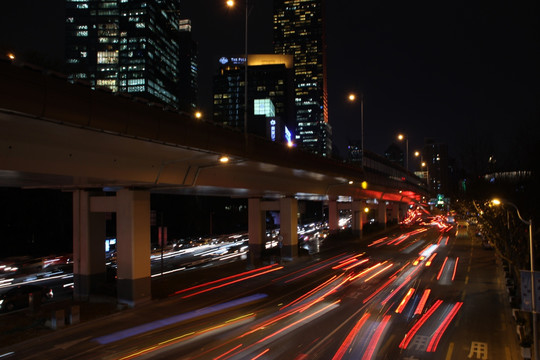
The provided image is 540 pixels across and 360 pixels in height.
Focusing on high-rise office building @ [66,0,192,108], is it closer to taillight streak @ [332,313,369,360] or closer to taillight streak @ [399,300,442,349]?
taillight streak @ [399,300,442,349]

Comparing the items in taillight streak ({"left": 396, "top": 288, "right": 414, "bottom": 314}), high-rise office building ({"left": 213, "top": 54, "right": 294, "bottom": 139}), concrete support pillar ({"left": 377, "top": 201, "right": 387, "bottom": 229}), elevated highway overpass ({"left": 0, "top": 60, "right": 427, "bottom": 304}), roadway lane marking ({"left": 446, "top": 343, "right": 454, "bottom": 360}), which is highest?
high-rise office building ({"left": 213, "top": 54, "right": 294, "bottom": 139})

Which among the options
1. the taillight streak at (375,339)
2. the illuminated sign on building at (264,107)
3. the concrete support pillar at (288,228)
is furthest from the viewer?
the illuminated sign on building at (264,107)

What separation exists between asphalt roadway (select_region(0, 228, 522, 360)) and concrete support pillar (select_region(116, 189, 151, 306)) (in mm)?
890

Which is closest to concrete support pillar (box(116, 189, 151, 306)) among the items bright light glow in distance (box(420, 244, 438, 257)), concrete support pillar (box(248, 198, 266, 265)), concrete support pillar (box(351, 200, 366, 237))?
concrete support pillar (box(248, 198, 266, 265))

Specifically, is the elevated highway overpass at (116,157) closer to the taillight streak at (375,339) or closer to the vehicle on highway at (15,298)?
the vehicle on highway at (15,298)

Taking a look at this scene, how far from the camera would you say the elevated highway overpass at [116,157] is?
37.6ft

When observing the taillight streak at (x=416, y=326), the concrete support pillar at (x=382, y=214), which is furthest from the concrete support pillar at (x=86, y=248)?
the concrete support pillar at (x=382, y=214)

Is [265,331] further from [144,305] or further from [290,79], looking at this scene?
[290,79]

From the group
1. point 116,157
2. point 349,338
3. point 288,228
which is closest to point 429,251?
point 288,228

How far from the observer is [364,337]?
14.5m

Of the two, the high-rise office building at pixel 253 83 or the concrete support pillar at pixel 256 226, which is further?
the high-rise office building at pixel 253 83

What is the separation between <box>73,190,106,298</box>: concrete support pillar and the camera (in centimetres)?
2170

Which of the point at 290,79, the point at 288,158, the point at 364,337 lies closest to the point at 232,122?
the point at 290,79

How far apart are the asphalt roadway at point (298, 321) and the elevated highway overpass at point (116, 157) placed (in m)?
3.33
